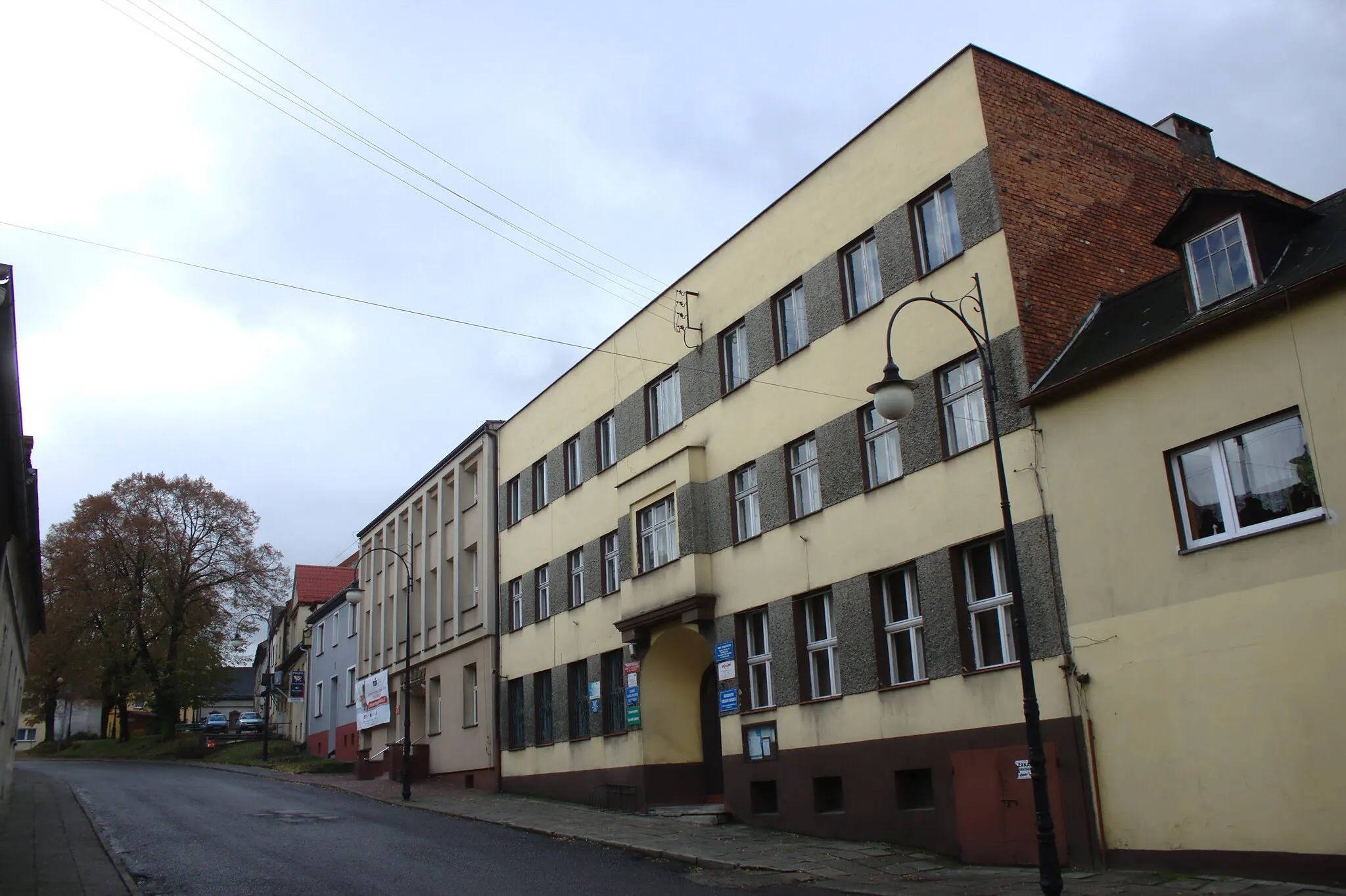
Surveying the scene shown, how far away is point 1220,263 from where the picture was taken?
14047mm

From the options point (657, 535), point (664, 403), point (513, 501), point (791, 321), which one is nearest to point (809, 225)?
point (791, 321)

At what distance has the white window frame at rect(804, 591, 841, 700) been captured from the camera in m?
18.9

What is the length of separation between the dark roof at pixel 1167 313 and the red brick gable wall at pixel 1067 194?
0.42 m

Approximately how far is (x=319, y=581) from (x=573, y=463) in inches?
1738

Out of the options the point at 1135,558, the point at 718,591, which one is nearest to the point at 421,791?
the point at 718,591

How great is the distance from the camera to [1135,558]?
13781mm

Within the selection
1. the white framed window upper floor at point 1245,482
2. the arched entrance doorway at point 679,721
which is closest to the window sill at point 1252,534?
the white framed window upper floor at point 1245,482

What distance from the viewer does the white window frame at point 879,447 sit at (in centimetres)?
1794

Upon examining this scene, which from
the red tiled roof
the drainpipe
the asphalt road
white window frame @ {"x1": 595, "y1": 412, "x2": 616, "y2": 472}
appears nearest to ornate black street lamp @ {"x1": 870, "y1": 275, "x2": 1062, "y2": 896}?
the asphalt road

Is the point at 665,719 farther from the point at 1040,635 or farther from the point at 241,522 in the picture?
the point at 241,522

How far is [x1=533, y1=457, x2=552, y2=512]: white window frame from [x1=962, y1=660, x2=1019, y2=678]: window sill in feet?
53.5

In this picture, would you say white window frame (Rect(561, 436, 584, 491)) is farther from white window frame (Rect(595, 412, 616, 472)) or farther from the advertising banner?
the advertising banner

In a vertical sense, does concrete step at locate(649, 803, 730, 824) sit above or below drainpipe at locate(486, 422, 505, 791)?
below

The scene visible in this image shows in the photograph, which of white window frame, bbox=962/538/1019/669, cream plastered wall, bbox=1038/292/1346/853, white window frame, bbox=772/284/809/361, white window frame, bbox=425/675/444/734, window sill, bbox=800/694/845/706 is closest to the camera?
cream plastered wall, bbox=1038/292/1346/853
